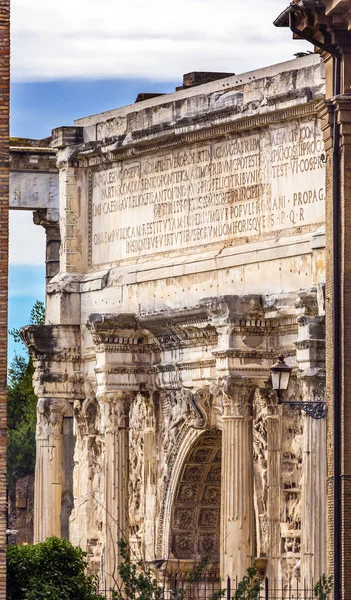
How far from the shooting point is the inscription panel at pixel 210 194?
1731 inches

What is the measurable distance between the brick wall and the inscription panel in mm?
9931

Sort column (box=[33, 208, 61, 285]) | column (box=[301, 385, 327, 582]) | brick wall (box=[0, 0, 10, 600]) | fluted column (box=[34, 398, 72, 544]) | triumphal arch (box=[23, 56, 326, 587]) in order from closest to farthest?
brick wall (box=[0, 0, 10, 600])
column (box=[301, 385, 327, 582])
triumphal arch (box=[23, 56, 326, 587])
fluted column (box=[34, 398, 72, 544])
column (box=[33, 208, 61, 285])

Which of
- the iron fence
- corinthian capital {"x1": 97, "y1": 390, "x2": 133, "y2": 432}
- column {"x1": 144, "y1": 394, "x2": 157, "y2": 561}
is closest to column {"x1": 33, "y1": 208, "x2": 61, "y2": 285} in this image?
column {"x1": 144, "y1": 394, "x2": 157, "y2": 561}

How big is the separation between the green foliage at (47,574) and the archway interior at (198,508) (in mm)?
8015

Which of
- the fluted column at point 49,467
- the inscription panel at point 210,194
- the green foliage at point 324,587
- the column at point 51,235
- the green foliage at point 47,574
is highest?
the column at point 51,235

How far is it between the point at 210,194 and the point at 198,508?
538 centimetres

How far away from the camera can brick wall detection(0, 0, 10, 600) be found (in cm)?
3353

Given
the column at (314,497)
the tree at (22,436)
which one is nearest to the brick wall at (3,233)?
the column at (314,497)

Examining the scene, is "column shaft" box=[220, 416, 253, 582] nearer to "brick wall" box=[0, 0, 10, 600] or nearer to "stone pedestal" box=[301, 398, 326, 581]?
"stone pedestal" box=[301, 398, 326, 581]

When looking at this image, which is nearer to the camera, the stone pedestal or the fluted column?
the stone pedestal

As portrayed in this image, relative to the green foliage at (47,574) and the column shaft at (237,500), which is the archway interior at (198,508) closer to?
the column shaft at (237,500)

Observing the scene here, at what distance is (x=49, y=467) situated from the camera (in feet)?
166

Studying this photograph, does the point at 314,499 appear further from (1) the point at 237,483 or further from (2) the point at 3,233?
(2) the point at 3,233

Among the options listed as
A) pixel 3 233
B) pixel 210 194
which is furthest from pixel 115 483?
pixel 3 233
